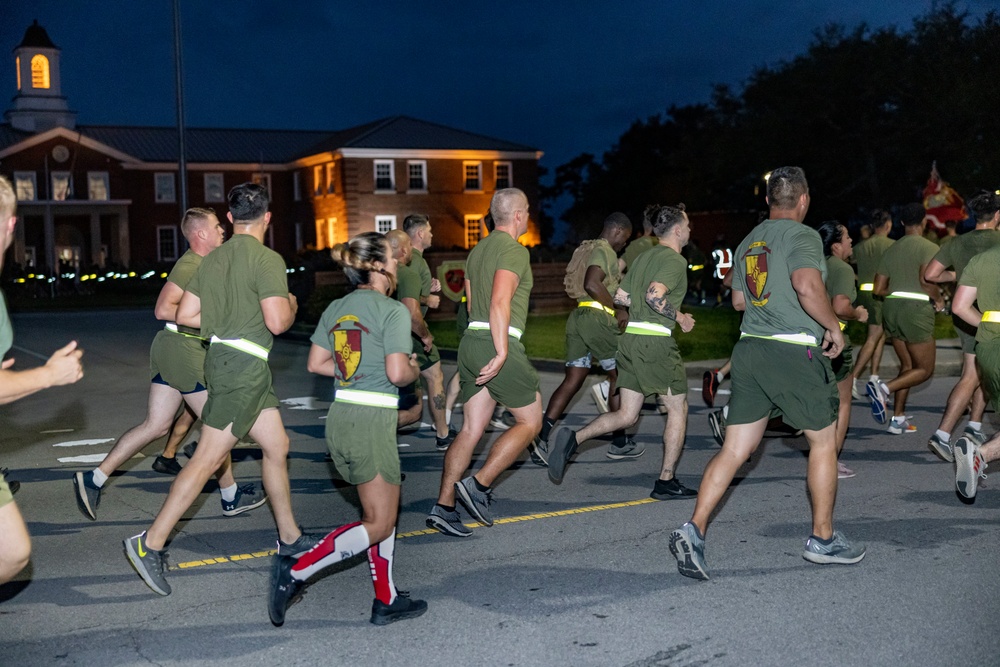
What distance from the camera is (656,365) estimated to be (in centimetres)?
757

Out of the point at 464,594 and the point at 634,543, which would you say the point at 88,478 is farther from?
the point at 634,543

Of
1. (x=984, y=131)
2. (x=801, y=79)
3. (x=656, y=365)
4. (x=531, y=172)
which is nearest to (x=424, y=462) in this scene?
(x=656, y=365)

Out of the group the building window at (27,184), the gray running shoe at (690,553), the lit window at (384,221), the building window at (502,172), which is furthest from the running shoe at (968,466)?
the building window at (27,184)

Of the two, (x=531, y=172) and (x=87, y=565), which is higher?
(x=531, y=172)

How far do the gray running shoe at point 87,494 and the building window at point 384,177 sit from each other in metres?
46.4

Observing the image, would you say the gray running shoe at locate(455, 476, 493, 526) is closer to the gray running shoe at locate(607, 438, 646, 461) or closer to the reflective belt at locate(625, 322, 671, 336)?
the reflective belt at locate(625, 322, 671, 336)

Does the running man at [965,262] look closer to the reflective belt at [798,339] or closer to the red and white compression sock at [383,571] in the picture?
the reflective belt at [798,339]

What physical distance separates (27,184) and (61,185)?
5.28 feet

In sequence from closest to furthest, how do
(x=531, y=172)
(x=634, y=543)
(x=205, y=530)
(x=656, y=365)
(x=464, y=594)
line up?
(x=464, y=594) → (x=634, y=543) → (x=205, y=530) → (x=656, y=365) → (x=531, y=172)

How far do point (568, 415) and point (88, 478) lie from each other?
567 centimetres

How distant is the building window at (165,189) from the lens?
58.2 meters

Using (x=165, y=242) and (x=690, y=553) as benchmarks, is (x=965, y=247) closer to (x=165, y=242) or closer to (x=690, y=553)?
(x=690, y=553)

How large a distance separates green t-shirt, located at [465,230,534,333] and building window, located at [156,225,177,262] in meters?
54.5

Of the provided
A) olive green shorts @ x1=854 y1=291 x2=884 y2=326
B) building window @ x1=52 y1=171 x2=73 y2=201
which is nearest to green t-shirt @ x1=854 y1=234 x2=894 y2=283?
olive green shorts @ x1=854 y1=291 x2=884 y2=326
